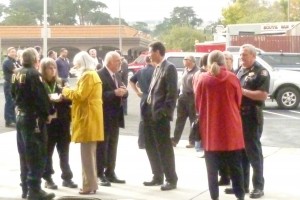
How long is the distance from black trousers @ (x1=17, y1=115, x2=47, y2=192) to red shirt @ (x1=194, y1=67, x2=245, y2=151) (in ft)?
6.80

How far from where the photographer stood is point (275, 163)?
44.3 ft

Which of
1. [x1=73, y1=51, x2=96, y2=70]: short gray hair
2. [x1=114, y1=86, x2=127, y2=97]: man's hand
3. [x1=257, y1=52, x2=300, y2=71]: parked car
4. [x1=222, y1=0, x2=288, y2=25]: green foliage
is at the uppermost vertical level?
[x1=222, y1=0, x2=288, y2=25]: green foliage

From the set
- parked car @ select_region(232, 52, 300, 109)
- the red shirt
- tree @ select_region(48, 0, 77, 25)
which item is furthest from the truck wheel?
tree @ select_region(48, 0, 77, 25)

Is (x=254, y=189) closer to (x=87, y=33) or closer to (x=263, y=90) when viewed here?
(x=263, y=90)

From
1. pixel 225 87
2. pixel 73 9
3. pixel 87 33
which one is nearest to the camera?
pixel 225 87

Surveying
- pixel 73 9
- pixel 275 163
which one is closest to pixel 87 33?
pixel 73 9

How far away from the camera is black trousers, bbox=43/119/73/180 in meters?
11.2

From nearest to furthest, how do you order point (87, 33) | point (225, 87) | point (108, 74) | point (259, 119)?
1. point (225, 87)
2. point (259, 119)
3. point (108, 74)
4. point (87, 33)

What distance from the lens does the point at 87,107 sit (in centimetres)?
1058

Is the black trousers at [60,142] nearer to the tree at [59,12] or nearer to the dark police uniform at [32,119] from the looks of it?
the dark police uniform at [32,119]

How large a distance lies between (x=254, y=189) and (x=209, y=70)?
1764 millimetres

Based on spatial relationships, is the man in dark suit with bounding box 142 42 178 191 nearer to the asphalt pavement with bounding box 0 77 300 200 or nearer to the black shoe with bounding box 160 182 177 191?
the black shoe with bounding box 160 182 177 191

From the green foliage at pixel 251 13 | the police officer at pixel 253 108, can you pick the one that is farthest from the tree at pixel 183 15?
the police officer at pixel 253 108

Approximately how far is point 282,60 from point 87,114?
17554mm
